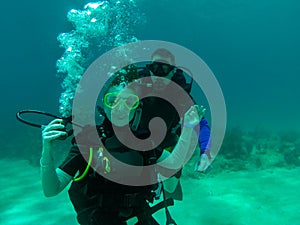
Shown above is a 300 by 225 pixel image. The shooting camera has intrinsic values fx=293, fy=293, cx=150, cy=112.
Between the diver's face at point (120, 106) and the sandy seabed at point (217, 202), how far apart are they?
4.14 metres

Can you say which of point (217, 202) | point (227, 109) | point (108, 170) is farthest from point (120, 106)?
point (227, 109)

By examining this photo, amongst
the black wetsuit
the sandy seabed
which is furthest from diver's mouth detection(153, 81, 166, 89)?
the sandy seabed

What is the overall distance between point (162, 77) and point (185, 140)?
1.95 meters

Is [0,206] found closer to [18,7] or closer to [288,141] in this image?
[288,141]

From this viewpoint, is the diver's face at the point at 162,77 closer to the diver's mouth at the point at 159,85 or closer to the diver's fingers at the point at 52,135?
the diver's mouth at the point at 159,85

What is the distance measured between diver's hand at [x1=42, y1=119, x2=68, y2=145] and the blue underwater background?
4.72 m

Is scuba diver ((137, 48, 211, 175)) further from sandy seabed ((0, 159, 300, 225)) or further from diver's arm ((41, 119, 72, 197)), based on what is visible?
sandy seabed ((0, 159, 300, 225))

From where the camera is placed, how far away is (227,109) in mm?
50500

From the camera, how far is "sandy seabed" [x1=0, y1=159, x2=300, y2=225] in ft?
21.7

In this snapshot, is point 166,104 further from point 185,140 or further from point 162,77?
point 185,140

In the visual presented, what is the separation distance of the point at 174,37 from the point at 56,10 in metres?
30.1

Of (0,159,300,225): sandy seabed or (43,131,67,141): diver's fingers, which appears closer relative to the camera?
(43,131,67,141): diver's fingers

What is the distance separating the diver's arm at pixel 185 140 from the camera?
2840mm

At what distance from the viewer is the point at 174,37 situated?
66812mm
